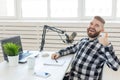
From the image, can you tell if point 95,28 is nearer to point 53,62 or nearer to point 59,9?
point 53,62

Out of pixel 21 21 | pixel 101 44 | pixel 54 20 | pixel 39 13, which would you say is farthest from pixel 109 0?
pixel 101 44

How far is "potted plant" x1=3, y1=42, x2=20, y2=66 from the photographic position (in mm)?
2322

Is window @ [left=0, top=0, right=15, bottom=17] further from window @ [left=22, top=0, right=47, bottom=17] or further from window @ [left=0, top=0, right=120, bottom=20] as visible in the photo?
window @ [left=22, top=0, right=47, bottom=17]

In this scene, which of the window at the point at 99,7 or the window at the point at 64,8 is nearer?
the window at the point at 99,7

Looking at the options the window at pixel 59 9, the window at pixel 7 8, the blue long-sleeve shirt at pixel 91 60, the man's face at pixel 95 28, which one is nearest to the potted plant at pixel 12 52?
the blue long-sleeve shirt at pixel 91 60

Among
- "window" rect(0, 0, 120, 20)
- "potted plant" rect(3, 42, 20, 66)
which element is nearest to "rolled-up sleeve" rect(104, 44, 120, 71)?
"potted plant" rect(3, 42, 20, 66)

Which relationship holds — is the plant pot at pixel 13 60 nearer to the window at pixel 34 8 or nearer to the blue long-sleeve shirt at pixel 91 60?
the blue long-sleeve shirt at pixel 91 60

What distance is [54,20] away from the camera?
4488 millimetres

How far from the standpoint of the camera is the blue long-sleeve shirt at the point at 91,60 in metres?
2.22

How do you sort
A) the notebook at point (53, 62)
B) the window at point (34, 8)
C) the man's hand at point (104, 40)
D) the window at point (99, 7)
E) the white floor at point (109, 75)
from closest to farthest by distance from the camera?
the man's hand at point (104, 40)
the notebook at point (53, 62)
the white floor at point (109, 75)
the window at point (99, 7)
the window at point (34, 8)

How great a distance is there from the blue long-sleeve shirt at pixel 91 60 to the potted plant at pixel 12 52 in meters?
0.61

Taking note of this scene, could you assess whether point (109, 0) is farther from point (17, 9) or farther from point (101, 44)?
point (101, 44)

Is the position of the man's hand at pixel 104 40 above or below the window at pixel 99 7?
below

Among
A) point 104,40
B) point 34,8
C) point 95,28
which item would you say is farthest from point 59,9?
point 104,40
